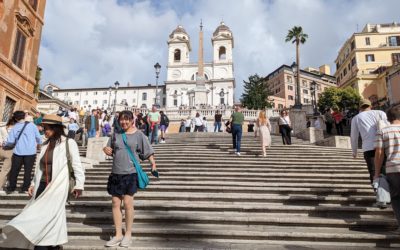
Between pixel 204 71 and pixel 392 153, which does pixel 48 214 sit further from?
pixel 204 71

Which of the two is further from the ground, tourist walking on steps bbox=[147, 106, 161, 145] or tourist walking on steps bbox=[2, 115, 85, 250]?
tourist walking on steps bbox=[147, 106, 161, 145]

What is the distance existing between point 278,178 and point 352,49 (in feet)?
180

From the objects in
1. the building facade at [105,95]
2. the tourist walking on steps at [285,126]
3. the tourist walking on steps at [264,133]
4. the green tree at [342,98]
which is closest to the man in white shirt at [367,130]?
the tourist walking on steps at [264,133]

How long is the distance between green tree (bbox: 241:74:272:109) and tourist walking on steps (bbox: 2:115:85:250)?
176 feet

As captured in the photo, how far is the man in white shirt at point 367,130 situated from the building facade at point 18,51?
1592 centimetres

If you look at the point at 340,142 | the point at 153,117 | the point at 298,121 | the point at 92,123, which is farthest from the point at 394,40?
the point at 92,123

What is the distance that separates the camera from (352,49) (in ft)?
177

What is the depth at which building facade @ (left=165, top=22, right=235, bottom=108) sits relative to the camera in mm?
71000

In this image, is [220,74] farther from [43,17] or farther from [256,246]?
[256,246]

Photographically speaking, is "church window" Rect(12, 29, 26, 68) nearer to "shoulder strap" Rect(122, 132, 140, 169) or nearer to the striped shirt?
"shoulder strap" Rect(122, 132, 140, 169)

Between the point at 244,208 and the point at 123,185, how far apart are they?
2.53 meters

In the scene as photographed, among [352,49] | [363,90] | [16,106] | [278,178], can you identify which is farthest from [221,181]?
[352,49]

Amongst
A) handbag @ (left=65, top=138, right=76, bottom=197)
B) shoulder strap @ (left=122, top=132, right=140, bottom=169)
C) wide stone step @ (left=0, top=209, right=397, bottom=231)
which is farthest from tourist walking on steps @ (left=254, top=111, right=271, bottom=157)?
handbag @ (left=65, top=138, right=76, bottom=197)

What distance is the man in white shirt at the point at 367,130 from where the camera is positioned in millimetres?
5582
